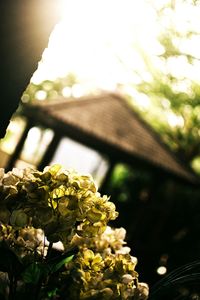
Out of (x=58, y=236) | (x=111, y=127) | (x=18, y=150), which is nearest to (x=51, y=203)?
(x=58, y=236)

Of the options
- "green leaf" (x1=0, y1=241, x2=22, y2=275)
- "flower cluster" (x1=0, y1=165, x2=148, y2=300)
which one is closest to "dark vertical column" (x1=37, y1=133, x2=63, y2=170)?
"flower cluster" (x1=0, y1=165, x2=148, y2=300)

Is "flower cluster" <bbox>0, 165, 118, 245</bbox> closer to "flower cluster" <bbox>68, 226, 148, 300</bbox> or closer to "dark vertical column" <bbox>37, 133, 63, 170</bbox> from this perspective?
"flower cluster" <bbox>68, 226, 148, 300</bbox>

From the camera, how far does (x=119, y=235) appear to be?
2088 millimetres

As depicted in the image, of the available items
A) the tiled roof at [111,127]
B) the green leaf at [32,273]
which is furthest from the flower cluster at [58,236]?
the tiled roof at [111,127]

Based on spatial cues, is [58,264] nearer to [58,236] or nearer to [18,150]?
[58,236]

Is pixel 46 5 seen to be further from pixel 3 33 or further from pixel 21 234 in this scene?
pixel 21 234

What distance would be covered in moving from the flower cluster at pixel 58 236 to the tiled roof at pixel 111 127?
29.1ft

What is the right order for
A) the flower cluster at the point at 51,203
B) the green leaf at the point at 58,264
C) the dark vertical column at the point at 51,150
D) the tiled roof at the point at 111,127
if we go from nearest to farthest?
1. the flower cluster at the point at 51,203
2. the green leaf at the point at 58,264
3. the tiled roof at the point at 111,127
4. the dark vertical column at the point at 51,150

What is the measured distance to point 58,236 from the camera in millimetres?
1633

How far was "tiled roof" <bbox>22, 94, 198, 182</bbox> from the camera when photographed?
1083cm

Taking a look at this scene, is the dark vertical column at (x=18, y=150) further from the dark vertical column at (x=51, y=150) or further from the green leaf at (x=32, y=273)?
the green leaf at (x=32, y=273)

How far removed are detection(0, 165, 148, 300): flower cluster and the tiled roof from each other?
885 cm

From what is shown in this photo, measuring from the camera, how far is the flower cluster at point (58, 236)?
1.61m

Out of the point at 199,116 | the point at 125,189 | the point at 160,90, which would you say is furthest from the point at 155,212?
the point at 160,90
